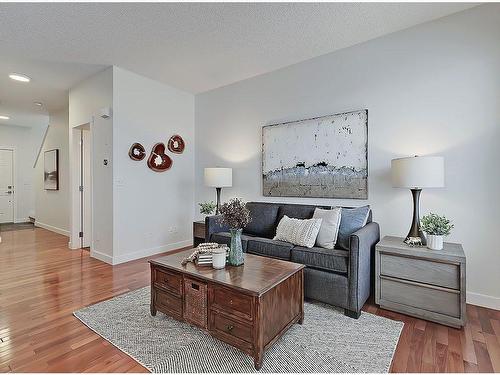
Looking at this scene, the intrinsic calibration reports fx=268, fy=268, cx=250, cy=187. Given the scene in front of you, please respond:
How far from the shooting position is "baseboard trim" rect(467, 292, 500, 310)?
7.60ft

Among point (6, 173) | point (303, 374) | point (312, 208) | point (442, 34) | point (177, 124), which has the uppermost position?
point (442, 34)

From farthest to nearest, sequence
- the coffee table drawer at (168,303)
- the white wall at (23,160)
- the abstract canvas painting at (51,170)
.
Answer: the white wall at (23,160)
the abstract canvas painting at (51,170)
the coffee table drawer at (168,303)

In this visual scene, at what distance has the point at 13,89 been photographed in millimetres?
4453

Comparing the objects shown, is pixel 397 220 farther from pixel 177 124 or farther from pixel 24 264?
pixel 24 264

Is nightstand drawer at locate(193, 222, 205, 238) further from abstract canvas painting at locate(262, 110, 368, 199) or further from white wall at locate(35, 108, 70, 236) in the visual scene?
white wall at locate(35, 108, 70, 236)

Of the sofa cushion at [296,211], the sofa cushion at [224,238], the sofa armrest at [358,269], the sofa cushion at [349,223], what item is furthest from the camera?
the sofa cushion at [296,211]

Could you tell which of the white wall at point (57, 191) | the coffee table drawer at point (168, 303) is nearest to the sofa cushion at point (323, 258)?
the coffee table drawer at point (168, 303)

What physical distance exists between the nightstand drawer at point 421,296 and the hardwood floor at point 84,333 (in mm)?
124

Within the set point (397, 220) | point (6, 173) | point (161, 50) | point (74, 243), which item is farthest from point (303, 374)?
point (6, 173)

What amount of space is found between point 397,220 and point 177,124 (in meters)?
3.49

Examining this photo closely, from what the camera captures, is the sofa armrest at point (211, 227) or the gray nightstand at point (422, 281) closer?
the gray nightstand at point (422, 281)

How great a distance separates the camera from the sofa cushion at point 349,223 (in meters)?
2.58

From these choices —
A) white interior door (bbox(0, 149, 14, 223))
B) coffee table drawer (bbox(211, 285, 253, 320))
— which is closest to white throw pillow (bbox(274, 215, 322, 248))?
coffee table drawer (bbox(211, 285, 253, 320))

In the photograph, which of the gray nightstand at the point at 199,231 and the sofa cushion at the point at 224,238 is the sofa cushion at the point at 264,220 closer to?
the sofa cushion at the point at 224,238
